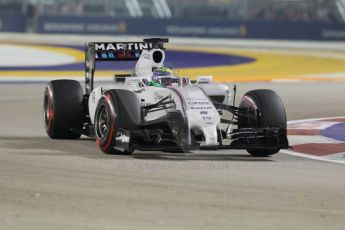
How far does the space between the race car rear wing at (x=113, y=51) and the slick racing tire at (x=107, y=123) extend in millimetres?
1494

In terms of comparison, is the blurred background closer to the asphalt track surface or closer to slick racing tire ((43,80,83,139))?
slick racing tire ((43,80,83,139))

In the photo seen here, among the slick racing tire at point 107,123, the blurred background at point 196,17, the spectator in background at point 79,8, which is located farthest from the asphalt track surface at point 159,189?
the spectator in background at point 79,8

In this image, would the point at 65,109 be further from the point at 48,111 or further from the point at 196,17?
the point at 196,17

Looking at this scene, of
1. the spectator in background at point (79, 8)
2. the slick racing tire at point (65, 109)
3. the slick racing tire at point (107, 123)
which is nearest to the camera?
the slick racing tire at point (107, 123)

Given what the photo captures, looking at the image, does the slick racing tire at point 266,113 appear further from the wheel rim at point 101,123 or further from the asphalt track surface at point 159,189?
the wheel rim at point 101,123

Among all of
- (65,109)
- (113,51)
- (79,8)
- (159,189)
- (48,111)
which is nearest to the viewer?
(159,189)

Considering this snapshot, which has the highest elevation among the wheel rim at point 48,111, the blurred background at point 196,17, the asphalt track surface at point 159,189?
the blurred background at point 196,17

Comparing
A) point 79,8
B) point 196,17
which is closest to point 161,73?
point 196,17

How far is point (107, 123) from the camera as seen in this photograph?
10.1 m

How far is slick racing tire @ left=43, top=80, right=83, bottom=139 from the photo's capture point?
37.7ft

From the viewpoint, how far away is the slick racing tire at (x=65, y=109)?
11.5m

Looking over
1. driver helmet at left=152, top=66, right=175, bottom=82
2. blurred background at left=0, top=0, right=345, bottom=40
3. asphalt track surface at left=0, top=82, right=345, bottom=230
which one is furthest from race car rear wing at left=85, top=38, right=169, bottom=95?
blurred background at left=0, top=0, right=345, bottom=40

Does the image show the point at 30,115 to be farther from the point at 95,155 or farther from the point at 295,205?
the point at 295,205

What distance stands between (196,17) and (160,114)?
35404 millimetres
